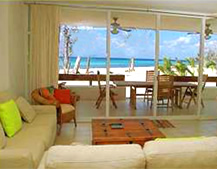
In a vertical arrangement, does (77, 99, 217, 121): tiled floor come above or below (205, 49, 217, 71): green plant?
below

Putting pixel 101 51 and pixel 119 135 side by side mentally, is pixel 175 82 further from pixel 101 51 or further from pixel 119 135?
pixel 119 135

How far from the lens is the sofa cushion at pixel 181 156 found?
1.67 metres

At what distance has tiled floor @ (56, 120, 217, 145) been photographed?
4.80 meters

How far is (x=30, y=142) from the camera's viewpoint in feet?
10.5

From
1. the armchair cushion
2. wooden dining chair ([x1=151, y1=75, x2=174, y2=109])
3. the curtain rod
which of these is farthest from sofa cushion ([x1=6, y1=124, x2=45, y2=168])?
wooden dining chair ([x1=151, y1=75, x2=174, y2=109])

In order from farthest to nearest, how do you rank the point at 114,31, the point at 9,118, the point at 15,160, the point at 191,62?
the point at 191,62
the point at 114,31
the point at 9,118
the point at 15,160

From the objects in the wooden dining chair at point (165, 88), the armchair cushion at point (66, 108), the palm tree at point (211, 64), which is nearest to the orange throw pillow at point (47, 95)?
the armchair cushion at point (66, 108)

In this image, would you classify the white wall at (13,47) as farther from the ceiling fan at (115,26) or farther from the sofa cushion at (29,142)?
the ceiling fan at (115,26)

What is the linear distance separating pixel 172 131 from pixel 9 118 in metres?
3.19

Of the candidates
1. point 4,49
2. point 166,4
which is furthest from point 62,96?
point 166,4

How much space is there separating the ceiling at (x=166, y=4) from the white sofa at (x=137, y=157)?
13.3 ft

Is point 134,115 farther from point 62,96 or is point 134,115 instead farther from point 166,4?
point 166,4

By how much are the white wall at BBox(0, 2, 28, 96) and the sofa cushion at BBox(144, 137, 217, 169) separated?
120 inches

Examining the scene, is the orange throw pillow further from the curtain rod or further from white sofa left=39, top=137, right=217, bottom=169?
white sofa left=39, top=137, right=217, bottom=169
